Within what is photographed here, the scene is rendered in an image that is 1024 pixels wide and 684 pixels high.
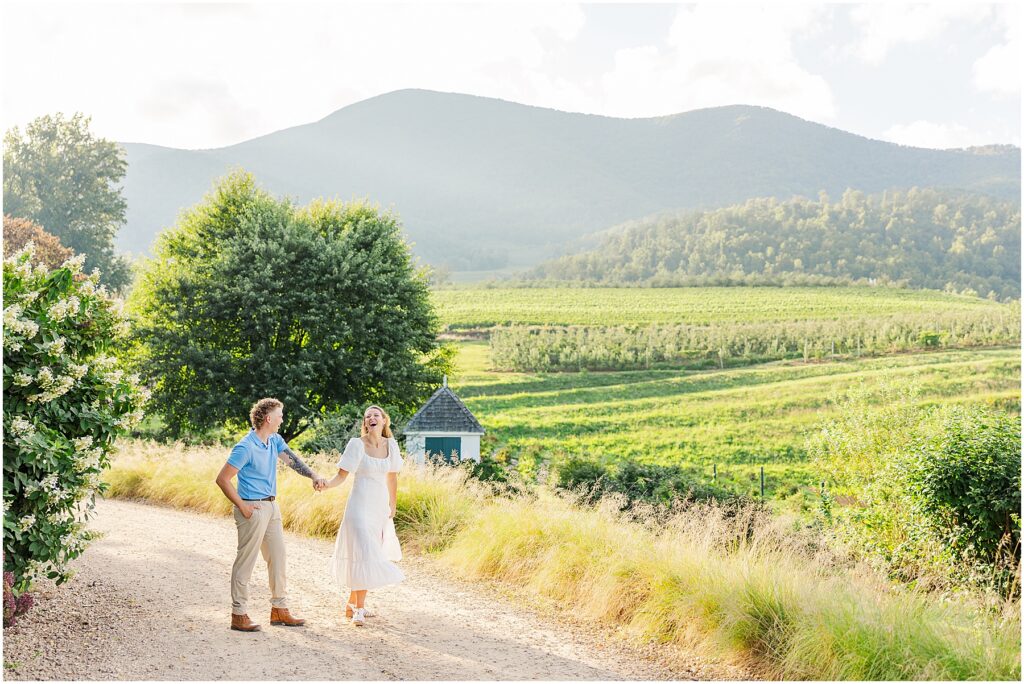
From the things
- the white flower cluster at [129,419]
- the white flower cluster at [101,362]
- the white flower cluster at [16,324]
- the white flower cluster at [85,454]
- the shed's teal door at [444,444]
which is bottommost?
the shed's teal door at [444,444]

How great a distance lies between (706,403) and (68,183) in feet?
117

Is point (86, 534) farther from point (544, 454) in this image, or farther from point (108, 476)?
point (544, 454)

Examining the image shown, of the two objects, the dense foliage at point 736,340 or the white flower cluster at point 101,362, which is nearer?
the white flower cluster at point 101,362

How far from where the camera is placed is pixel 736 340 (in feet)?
184

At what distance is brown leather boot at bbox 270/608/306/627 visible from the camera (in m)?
7.39

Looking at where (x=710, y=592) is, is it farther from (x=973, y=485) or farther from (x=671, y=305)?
(x=671, y=305)

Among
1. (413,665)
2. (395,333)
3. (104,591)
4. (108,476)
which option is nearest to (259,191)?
(395,333)

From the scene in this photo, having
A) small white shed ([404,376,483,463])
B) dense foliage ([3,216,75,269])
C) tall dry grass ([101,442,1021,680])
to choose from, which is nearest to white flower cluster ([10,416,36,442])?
tall dry grass ([101,442,1021,680])

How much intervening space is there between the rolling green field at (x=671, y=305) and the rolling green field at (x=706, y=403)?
9.74 meters

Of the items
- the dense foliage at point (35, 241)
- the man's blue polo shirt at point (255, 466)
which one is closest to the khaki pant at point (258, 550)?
the man's blue polo shirt at point (255, 466)

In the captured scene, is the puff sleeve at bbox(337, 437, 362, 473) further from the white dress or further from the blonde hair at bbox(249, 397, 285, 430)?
the blonde hair at bbox(249, 397, 285, 430)

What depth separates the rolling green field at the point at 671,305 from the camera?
203 ft

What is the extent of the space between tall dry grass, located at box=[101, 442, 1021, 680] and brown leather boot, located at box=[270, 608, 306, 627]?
234 centimetres

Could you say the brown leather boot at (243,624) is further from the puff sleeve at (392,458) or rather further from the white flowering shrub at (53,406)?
the puff sleeve at (392,458)
